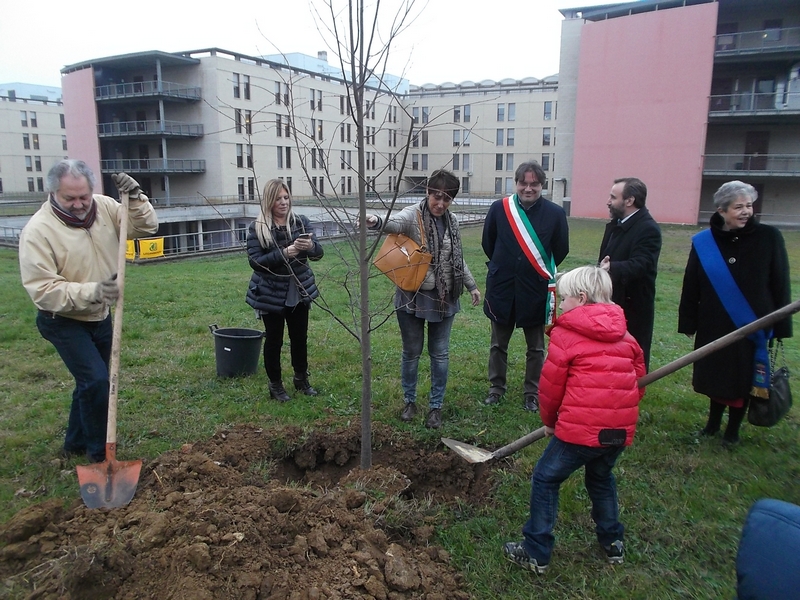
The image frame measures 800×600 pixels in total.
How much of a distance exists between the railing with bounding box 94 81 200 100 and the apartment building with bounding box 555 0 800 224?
92.1 ft

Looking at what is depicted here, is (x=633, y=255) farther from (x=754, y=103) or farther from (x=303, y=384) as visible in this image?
(x=754, y=103)

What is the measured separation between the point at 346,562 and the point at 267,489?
0.84 meters

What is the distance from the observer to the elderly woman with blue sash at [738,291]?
4.27 metres

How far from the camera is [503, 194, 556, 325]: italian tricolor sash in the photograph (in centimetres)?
503

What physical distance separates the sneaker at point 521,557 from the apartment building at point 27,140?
7068 cm

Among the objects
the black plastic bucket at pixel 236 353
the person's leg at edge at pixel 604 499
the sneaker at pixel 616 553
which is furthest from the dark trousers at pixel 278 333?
the sneaker at pixel 616 553

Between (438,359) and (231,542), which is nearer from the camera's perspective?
(231,542)

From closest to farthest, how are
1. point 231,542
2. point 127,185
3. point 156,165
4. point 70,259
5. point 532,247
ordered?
point 231,542 < point 70,259 < point 127,185 < point 532,247 < point 156,165

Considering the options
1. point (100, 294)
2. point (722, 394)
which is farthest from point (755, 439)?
point (100, 294)

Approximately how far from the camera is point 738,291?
4.36 m

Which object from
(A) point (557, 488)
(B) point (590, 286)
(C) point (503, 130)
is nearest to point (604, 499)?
(A) point (557, 488)

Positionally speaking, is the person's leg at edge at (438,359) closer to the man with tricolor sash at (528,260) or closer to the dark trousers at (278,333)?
the man with tricolor sash at (528,260)

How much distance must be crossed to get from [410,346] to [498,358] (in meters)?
1.02

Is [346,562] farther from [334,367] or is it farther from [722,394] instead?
[334,367]
